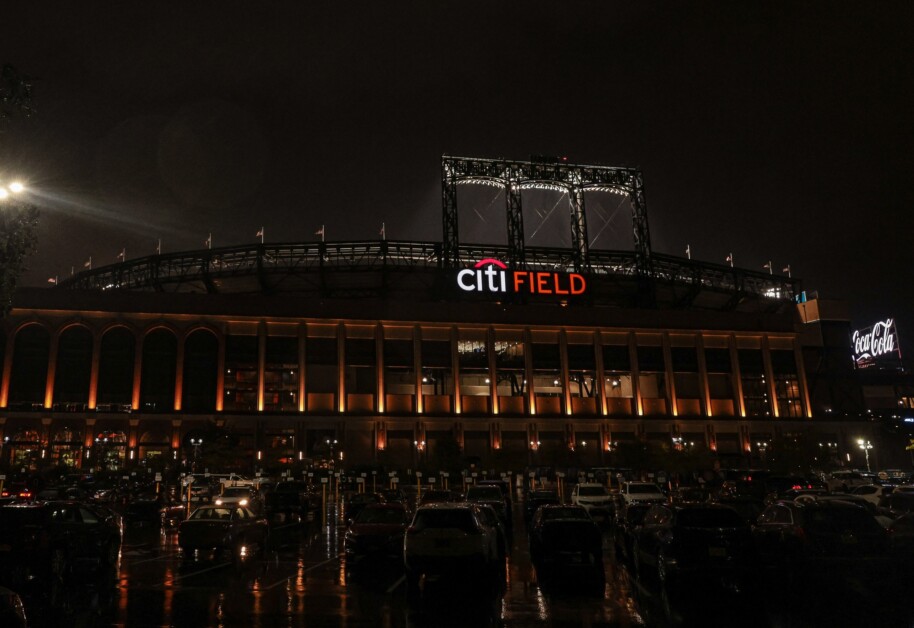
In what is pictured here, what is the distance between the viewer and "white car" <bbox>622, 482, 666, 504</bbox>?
28.6 meters

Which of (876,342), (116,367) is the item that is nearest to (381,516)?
(116,367)

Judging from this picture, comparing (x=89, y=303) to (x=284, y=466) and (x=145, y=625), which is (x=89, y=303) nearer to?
(x=284, y=466)

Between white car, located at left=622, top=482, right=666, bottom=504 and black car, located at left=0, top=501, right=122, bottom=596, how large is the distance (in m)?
19.2

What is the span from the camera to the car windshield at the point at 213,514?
19.5 meters

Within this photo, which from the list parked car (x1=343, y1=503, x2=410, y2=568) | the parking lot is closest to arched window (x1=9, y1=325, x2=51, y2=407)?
the parking lot

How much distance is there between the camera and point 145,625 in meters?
11.4

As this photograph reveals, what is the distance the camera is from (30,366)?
64562mm

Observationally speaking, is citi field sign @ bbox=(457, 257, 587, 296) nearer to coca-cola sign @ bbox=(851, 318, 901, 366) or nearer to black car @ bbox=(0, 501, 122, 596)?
coca-cola sign @ bbox=(851, 318, 901, 366)

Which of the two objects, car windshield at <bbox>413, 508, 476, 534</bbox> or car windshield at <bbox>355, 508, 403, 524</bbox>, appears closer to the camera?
car windshield at <bbox>413, 508, 476, 534</bbox>

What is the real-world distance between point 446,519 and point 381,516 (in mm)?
5182

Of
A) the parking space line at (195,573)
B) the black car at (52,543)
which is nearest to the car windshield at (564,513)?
the parking space line at (195,573)

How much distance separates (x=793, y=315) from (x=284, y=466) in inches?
2365

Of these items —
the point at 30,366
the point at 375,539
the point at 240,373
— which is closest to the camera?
the point at 375,539

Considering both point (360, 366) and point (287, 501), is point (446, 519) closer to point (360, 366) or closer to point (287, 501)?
point (287, 501)
